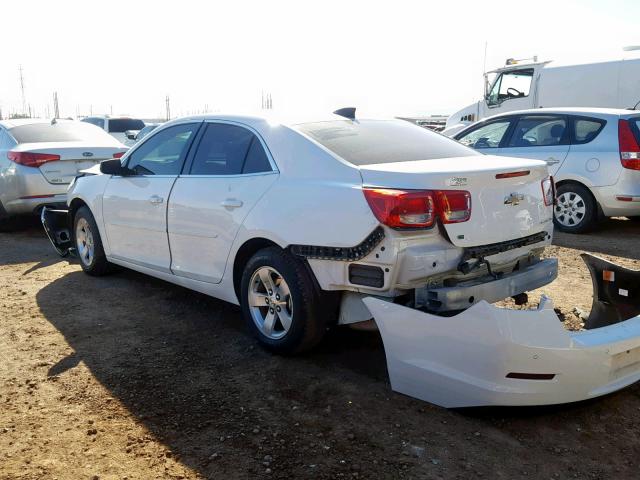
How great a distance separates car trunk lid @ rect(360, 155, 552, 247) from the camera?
3.27m

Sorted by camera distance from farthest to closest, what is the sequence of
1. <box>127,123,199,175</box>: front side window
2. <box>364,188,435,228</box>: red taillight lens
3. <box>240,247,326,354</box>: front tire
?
<box>127,123,199,175</box>: front side window < <box>240,247,326,354</box>: front tire < <box>364,188,435,228</box>: red taillight lens

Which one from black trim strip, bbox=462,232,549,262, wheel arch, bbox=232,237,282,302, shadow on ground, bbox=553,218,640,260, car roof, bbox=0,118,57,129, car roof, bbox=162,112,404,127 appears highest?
car roof, bbox=162,112,404,127

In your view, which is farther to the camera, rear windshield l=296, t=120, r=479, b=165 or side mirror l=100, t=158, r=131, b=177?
side mirror l=100, t=158, r=131, b=177

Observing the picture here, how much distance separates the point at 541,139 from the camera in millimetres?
8242

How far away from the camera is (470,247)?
3.37 meters

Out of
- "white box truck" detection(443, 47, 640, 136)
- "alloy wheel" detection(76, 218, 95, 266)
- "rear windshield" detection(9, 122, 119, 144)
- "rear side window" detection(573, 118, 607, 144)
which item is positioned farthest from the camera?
"white box truck" detection(443, 47, 640, 136)

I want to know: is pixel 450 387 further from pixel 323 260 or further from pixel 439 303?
pixel 323 260

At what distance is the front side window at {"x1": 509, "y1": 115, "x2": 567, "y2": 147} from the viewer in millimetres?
8086

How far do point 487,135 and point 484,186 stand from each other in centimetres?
576

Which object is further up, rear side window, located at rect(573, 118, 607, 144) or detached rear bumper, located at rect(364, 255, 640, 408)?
rear side window, located at rect(573, 118, 607, 144)

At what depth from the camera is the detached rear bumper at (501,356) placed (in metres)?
2.87

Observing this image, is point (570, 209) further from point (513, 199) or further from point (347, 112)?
point (513, 199)

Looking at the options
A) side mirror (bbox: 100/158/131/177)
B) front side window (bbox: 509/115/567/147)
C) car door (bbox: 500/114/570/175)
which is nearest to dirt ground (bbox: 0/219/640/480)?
side mirror (bbox: 100/158/131/177)

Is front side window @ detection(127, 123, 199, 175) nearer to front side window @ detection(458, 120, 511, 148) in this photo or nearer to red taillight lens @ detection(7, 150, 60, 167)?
red taillight lens @ detection(7, 150, 60, 167)
